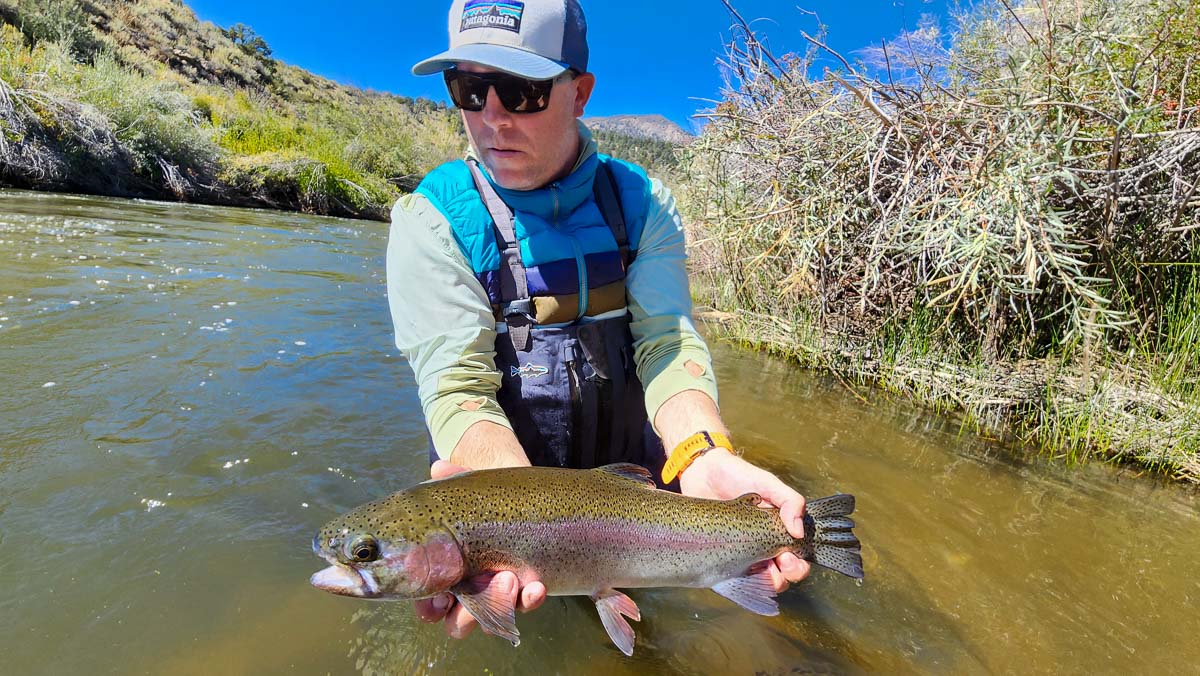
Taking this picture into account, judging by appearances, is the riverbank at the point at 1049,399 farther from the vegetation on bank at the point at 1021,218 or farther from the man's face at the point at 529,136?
the man's face at the point at 529,136

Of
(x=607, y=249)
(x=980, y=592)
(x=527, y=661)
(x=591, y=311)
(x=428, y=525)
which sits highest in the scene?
(x=607, y=249)

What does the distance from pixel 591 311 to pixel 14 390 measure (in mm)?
4598

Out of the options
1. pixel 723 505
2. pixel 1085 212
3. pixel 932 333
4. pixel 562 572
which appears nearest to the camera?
pixel 562 572

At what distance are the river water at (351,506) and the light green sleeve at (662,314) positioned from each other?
1138mm

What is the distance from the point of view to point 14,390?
4.45 metres

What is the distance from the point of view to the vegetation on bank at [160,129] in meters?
13.5

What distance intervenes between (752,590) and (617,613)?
553mm

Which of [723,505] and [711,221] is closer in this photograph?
[723,505]

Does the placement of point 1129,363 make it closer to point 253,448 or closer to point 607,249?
point 607,249

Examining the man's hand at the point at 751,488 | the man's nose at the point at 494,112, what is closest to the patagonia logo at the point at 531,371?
the man's hand at the point at 751,488

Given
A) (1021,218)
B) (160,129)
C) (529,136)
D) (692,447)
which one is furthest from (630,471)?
(160,129)

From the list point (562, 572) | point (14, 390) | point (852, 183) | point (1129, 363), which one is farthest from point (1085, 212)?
Result: point (14, 390)

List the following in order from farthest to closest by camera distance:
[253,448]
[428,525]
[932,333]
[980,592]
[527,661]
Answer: [932,333] < [253,448] < [980,592] < [527,661] < [428,525]

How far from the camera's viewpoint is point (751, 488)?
2.46 meters
